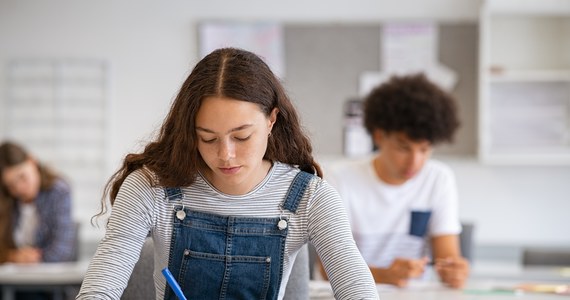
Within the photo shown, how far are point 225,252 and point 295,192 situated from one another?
176mm

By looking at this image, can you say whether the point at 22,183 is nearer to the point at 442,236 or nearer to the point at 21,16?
the point at 21,16

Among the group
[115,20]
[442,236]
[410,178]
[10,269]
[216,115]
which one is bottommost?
[10,269]

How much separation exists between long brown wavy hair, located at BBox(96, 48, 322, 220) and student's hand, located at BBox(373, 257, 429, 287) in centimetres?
76

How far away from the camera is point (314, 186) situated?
5.80ft

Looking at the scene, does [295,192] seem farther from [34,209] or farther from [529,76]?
[529,76]

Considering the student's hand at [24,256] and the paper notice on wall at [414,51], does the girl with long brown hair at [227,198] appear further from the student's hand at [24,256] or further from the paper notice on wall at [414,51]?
the paper notice on wall at [414,51]

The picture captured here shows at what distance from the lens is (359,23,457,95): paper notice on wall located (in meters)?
4.75

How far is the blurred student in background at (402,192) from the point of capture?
113 inches

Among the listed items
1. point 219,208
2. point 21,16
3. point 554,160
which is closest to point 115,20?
point 21,16

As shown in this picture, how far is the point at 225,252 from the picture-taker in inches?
69.2

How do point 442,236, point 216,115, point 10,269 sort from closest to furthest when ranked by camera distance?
1. point 216,115
2. point 442,236
3. point 10,269

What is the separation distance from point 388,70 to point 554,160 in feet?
3.12

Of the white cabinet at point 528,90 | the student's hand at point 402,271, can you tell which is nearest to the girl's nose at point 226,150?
the student's hand at point 402,271

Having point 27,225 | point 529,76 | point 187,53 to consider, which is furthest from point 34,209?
point 529,76
